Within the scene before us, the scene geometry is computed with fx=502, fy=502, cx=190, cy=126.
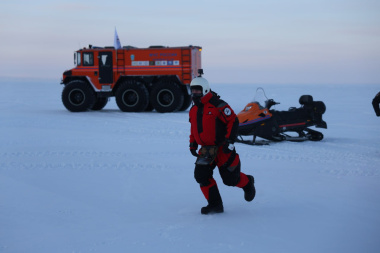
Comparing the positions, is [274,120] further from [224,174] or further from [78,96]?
[78,96]

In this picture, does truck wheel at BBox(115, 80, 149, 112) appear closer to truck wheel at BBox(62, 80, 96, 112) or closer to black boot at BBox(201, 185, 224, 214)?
truck wheel at BBox(62, 80, 96, 112)

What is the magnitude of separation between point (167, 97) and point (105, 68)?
2.54 m

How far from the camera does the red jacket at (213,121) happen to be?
16.6 ft

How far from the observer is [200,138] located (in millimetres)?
5141

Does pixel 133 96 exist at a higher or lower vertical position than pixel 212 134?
higher

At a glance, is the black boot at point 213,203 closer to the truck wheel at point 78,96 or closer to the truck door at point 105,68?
the truck door at point 105,68

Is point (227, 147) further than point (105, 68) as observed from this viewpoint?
No

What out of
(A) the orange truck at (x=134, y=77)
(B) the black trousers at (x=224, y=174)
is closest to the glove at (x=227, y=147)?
(B) the black trousers at (x=224, y=174)

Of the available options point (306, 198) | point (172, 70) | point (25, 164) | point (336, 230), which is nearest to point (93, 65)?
point (172, 70)

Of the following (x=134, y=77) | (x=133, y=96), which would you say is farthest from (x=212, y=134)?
(x=134, y=77)

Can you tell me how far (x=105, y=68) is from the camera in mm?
18172

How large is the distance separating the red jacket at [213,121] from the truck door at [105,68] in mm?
13422

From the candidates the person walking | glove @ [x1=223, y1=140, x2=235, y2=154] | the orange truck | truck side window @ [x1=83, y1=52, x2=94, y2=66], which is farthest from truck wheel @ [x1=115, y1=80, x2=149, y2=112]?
glove @ [x1=223, y1=140, x2=235, y2=154]

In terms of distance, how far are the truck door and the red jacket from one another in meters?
13.4
